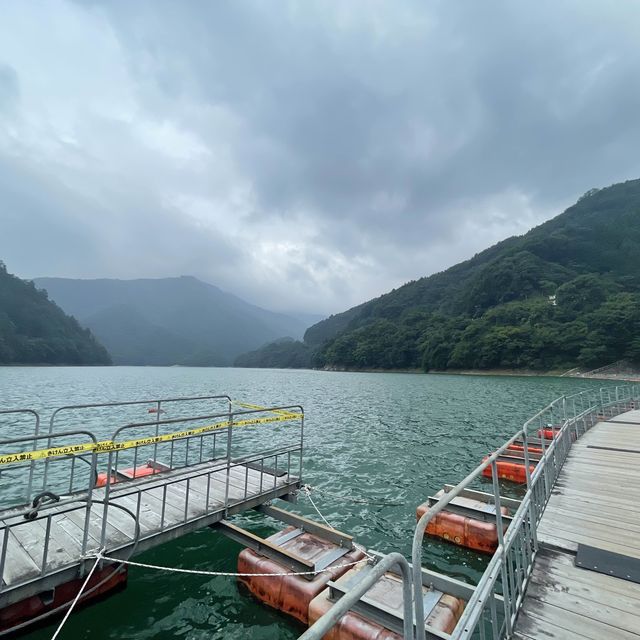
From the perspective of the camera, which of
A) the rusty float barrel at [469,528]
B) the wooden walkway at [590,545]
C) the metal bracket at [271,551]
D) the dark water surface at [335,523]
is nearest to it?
the wooden walkway at [590,545]

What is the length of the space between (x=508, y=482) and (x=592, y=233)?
174479 mm

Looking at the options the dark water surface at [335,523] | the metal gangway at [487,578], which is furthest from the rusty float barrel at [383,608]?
the dark water surface at [335,523]

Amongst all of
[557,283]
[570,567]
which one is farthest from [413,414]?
[557,283]

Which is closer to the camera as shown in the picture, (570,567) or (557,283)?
(570,567)

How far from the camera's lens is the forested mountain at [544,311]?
8438 cm

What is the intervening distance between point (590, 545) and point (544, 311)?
4497 inches

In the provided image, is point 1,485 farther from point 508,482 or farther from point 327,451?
point 508,482

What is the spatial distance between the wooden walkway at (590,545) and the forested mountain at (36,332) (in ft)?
500

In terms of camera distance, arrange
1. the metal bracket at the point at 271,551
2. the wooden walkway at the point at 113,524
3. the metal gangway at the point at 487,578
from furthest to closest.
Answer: the metal bracket at the point at 271,551 → the wooden walkway at the point at 113,524 → the metal gangway at the point at 487,578

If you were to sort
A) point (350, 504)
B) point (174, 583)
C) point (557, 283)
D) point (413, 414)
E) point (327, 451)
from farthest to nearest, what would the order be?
point (557, 283) < point (413, 414) < point (327, 451) < point (350, 504) < point (174, 583)

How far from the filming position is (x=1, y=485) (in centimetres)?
1220

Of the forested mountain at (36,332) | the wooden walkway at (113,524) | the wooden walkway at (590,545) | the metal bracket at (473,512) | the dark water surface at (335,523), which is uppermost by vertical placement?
the forested mountain at (36,332)

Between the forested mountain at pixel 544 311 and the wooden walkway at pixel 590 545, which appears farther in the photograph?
the forested mountain at pixel 544 311

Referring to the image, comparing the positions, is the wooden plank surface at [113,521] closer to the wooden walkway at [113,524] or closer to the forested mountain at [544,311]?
the wooden walkway at [113,524]
